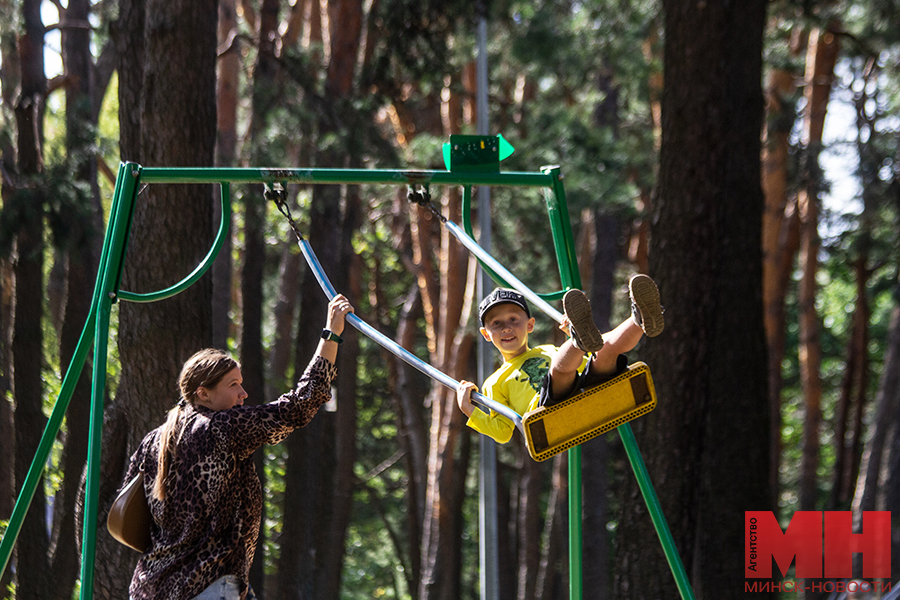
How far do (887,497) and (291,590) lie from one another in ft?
23.4

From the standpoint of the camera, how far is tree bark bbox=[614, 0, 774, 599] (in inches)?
247

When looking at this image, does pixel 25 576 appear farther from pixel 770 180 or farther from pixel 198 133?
pixel 770 180

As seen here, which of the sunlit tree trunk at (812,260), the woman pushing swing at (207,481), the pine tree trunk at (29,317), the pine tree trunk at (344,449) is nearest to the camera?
the woman pushing swing at (207,481)

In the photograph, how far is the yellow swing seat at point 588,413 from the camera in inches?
129

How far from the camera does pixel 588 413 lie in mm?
3316

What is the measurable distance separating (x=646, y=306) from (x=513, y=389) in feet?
3.49

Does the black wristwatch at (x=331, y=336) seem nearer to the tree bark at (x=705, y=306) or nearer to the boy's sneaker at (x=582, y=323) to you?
the boy's sneaker at (x=582, y=323)

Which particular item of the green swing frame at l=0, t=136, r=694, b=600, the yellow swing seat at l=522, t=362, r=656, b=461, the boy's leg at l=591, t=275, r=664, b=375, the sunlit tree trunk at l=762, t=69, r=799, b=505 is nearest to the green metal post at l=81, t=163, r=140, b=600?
the green swing frame at l=0, t=136, r=694, b=600

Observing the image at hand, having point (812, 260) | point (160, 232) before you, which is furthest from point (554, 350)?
point (812, 260)

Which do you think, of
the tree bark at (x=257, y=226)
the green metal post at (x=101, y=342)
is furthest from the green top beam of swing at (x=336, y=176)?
the tree bark at (x=257, y=226)

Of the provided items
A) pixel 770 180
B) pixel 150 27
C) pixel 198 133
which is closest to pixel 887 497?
pixel 198 133

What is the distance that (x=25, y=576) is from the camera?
26.3ft

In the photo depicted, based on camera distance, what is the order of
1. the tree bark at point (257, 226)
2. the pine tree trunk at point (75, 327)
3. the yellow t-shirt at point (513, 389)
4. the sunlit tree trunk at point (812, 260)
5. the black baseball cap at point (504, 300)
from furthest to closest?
the sunlit tree trunk at point (812, 260) < the tree bark at point (257, 226) < the pine tree trunk at point (75, 327) < the black baseball cap at point (504, 300) < the yellow t-shirt at point (513, 389)

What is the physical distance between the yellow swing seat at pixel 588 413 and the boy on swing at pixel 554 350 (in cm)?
4
